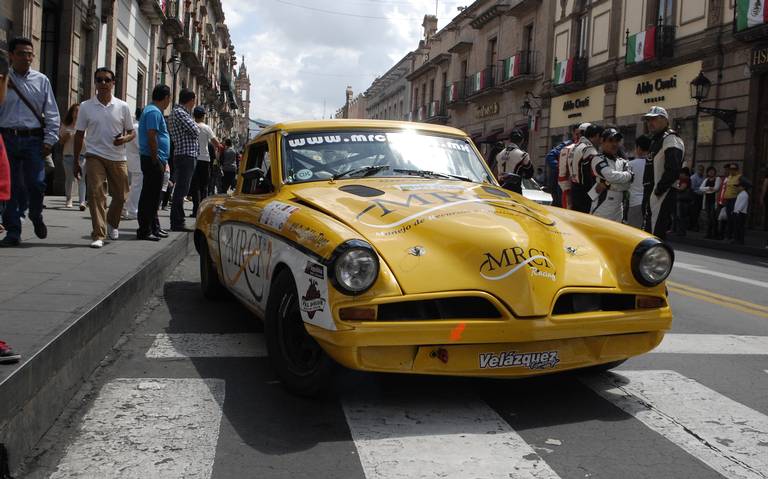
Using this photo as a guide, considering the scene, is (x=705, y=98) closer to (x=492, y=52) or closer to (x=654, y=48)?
(x=654, y=48)

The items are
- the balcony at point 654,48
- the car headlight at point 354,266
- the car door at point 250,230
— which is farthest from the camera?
the balcony at point 654,48

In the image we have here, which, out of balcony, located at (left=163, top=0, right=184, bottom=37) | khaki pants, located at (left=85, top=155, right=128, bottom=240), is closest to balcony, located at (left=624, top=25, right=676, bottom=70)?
balcony, located at (left=163, top=0, right=184, bottom=37)

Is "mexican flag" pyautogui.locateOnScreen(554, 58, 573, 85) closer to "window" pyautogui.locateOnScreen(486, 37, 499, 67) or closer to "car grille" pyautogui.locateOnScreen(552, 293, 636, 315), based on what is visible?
"window" pyautogui.locateOnScreen(486, 37, 499, 67)

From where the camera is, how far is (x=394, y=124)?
17.5 ft

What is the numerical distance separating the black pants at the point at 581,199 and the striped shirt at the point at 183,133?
4598mm

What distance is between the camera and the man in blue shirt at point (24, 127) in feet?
22.6

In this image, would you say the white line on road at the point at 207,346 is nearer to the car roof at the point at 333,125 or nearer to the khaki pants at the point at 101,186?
the car roof at the point at 333,125

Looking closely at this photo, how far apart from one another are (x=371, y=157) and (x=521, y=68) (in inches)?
1194

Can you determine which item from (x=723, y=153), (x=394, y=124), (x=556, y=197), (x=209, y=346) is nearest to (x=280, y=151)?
(x=394, y=124)

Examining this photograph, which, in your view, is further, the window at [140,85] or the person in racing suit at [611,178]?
the window at [140,85]

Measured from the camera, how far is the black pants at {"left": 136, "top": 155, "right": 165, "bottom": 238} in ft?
27.2

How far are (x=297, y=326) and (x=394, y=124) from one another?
1997 mm

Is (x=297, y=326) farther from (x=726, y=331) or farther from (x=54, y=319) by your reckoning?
(x=726, y=331)

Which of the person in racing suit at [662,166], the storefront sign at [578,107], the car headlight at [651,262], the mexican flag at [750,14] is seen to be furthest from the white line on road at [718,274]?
the storefront sign at [578,107]
